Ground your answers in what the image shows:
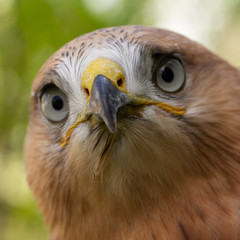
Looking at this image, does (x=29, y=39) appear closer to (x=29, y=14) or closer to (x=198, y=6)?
(x=29, y=14)

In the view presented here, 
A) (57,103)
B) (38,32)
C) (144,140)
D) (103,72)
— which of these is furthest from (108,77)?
(38,32)

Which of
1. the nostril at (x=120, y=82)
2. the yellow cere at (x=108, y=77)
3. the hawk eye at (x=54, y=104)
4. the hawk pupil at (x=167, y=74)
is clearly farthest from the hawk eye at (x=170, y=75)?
the hawk eye at (x=54, y=104)

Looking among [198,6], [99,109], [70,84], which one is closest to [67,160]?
[70,84]

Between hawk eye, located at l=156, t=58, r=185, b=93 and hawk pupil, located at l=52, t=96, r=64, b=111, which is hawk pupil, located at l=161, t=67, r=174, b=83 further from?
hawk pupil, located at l=52, t=96, r=64, b=111

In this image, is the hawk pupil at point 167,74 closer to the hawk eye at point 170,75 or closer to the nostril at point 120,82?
the hawk eye at point 170,75

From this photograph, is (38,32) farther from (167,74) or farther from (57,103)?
(167,74)

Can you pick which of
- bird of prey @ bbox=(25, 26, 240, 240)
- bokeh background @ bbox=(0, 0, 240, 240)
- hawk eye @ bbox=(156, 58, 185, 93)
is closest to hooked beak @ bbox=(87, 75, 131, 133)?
bird of prey @ bbox=(25, 26, 240, 240)
